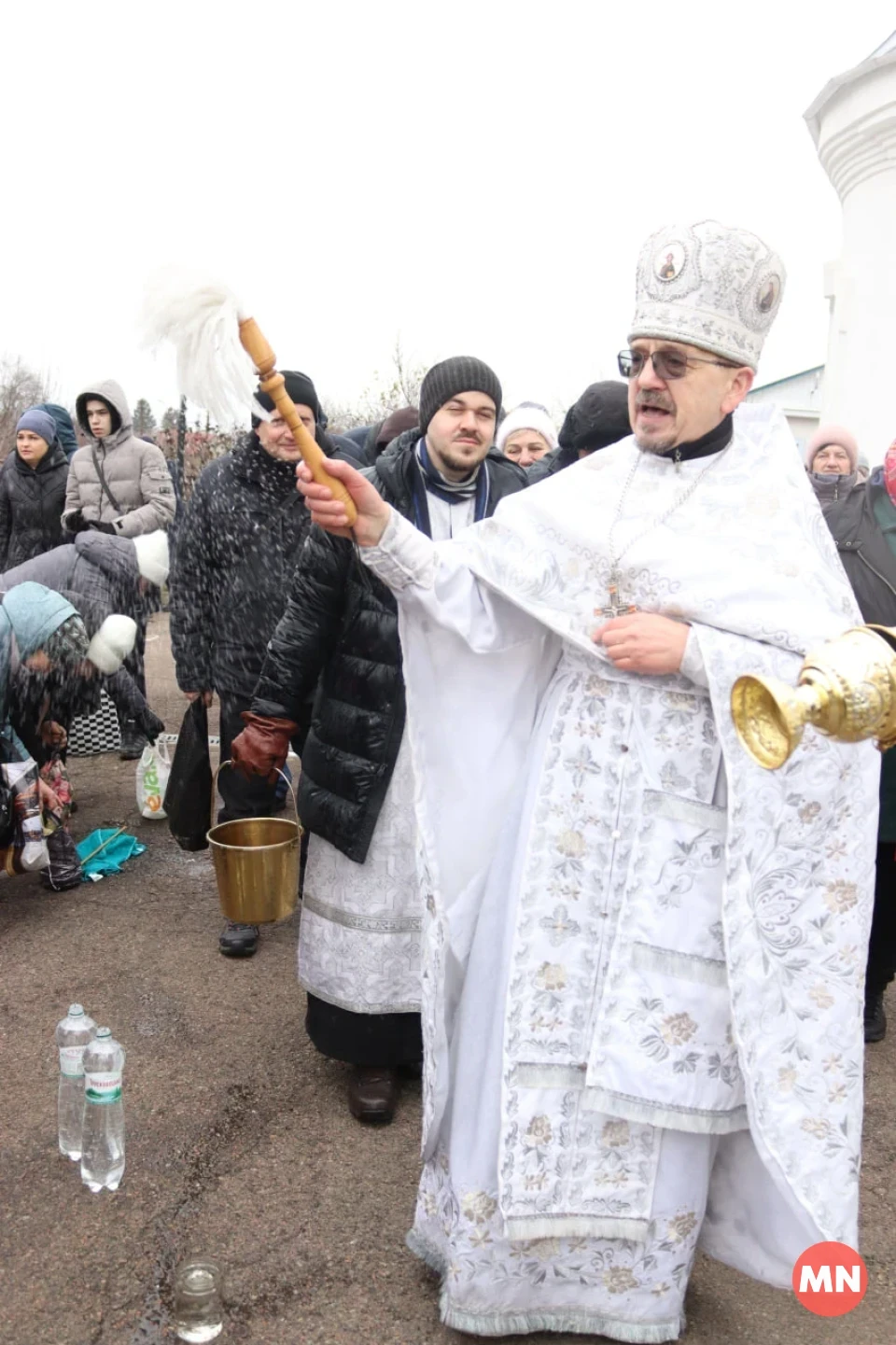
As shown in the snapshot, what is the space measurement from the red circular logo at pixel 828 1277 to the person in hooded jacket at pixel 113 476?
5385mm

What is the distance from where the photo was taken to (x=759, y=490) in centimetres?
240

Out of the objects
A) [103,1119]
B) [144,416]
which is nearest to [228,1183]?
[103,1119]

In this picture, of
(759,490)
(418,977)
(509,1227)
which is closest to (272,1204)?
(418,977)

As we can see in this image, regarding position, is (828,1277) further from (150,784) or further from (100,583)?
(150,784)

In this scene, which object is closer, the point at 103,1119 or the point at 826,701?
the point at 826,701

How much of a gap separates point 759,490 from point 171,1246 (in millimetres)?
2231

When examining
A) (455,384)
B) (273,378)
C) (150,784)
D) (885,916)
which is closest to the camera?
(273,378)

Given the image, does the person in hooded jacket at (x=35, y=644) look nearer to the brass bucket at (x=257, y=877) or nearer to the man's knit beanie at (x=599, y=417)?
the brass bucket at (x=257, y=877)

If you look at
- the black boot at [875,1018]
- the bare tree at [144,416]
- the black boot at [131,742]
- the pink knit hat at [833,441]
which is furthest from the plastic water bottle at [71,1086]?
Answer: the bare tree at [144,416]

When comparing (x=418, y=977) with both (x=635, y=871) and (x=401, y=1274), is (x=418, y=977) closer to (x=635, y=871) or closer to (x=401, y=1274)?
(x=401, y=1274)

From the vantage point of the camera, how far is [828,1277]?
2412 millimetres

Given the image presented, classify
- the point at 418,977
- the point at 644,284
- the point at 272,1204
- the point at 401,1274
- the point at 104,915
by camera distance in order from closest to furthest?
the point at 644,284
the point at 401,1274
the point at 272,1204
the point at 418,977
the point at 104,915

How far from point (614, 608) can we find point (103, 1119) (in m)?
1.97

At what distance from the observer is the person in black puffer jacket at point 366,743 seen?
10.7 feet
